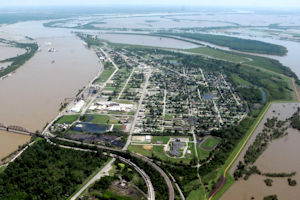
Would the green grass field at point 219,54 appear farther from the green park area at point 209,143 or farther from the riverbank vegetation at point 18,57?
the riverbank vegetation at point 18,57

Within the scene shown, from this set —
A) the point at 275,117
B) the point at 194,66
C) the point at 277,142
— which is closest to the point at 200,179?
the point at 277,142

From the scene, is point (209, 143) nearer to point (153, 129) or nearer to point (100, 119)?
point (153, 129)

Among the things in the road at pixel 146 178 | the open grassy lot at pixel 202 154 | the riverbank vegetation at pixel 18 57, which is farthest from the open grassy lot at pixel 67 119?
the riverbank vegetation at pixel 18 57

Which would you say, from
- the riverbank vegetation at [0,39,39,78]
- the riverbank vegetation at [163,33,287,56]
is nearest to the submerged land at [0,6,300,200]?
the riverbank vegetation at [0,39,39,78]

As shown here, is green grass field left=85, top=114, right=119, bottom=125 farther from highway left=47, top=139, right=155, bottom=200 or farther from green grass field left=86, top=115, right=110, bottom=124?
highway left=47, top=139, right=155, bottom=200

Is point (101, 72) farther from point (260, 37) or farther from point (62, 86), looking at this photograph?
A: point (260, 37)
